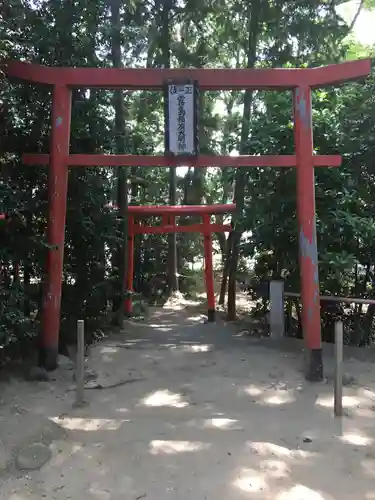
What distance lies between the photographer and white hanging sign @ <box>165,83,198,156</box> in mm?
5520

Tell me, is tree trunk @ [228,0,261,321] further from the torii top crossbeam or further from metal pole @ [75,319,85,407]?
metal pole @ [75,319,85,407]

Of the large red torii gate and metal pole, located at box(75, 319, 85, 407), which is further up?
the large red torii gate

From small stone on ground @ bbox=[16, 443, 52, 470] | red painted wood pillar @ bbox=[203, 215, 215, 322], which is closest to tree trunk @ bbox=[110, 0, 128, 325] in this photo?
red painted wood pillar @ bbox=[203, 215, 215, 322]

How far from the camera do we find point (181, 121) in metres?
5.57

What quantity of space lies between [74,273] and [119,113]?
10.6ft

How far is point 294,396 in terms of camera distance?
493 centimetres

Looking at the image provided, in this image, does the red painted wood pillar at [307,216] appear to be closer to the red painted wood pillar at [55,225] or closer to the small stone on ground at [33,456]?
the red painted wood pillar at [55,225]

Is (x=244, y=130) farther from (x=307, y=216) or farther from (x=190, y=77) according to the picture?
(x=307, y=216)

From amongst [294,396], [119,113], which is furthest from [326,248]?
[119,113]

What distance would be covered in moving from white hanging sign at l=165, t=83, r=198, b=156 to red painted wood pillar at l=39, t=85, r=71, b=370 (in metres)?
1.15

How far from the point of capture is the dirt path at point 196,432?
3070mm

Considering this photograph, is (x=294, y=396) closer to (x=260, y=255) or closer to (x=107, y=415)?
(x=107, y=415)

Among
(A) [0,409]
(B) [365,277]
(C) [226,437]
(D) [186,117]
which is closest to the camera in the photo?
(C) [226,437]

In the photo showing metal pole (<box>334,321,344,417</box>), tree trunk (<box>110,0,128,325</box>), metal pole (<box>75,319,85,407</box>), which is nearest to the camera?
metal pole (<box>334,321,344,417</box>)
